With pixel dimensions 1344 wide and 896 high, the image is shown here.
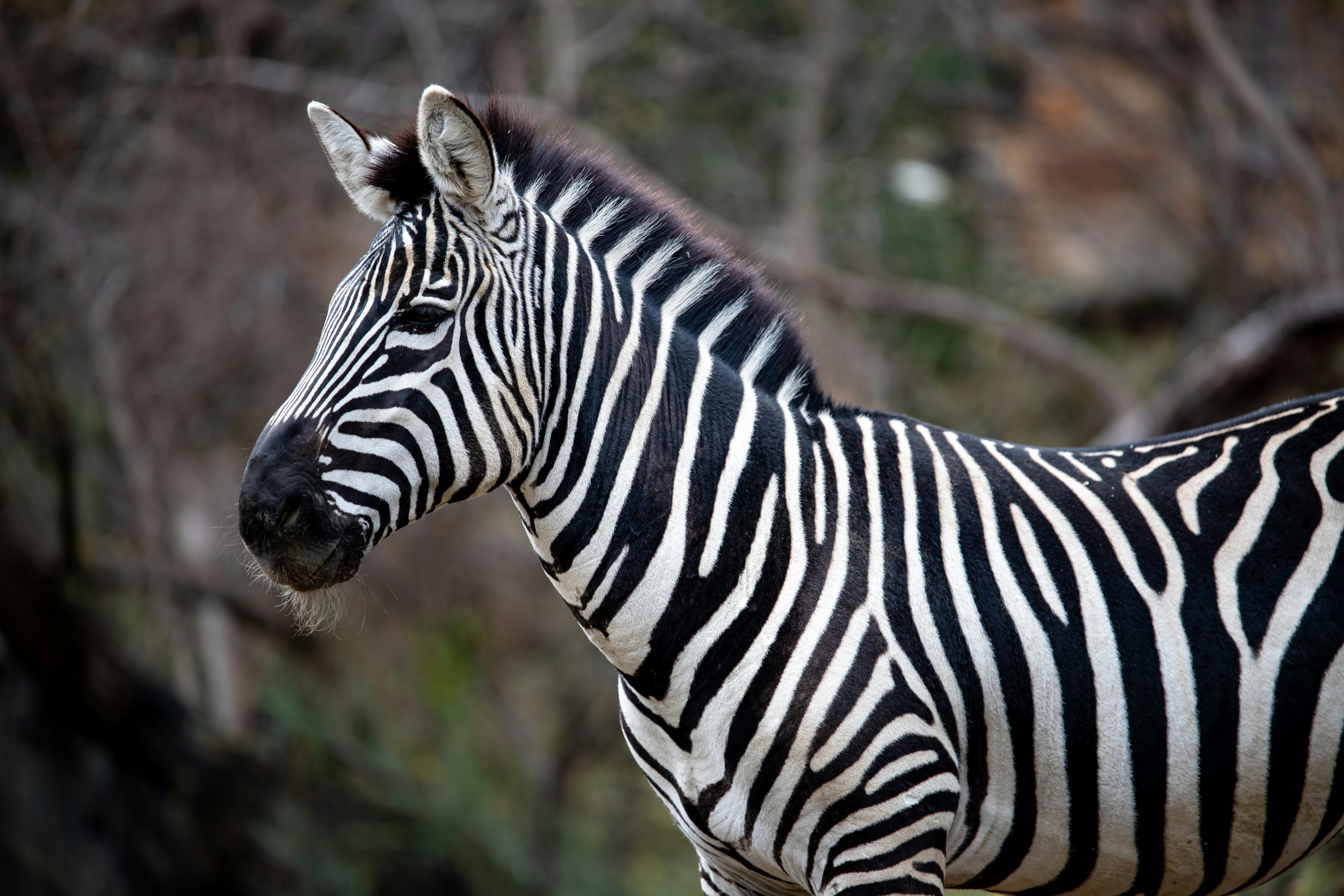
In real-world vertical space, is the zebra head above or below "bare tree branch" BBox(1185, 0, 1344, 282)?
below

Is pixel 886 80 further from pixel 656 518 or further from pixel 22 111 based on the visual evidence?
pixel 656 518

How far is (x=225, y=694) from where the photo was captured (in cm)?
957

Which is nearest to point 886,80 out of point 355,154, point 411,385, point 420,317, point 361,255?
point 361,255

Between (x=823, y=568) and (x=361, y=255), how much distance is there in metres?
6.93

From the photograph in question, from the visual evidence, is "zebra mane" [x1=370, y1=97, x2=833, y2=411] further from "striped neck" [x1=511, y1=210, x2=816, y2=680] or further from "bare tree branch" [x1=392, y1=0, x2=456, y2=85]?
"bare tree branch" [x1=392, y1=0, x2=456, y2=85]

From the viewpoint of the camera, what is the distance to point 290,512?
239 cm

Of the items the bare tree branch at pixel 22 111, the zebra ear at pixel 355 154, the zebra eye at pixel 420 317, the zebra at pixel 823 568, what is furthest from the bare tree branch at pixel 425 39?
the zebra eye at pixel 420 317

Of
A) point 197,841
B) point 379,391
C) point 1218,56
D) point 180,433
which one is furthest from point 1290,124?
point 197,841

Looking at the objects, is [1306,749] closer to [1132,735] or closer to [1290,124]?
[1132,735]

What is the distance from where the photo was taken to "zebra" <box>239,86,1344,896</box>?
2.48 meters

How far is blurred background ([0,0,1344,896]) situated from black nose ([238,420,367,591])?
9.62 feet

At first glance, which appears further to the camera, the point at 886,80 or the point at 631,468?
the point at 886,80

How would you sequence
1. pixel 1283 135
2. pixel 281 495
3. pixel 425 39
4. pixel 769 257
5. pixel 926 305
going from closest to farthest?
Answer: pixel 281 495
pixel 1283 135
pixel 769 257
pixel 926 305
pixel 425 39

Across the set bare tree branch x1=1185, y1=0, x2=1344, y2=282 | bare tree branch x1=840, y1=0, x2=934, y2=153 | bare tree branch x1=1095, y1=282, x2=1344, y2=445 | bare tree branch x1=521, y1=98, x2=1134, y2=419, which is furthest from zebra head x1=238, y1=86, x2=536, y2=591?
bare tree branch x1=840, y1=0, x2=934, y2=153
